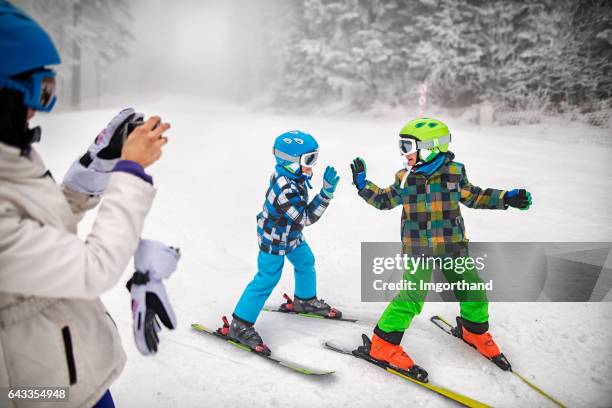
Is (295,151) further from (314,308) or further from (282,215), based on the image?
(314,308)

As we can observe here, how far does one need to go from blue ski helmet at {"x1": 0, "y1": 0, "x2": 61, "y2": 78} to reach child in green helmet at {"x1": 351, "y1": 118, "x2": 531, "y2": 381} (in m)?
2.87

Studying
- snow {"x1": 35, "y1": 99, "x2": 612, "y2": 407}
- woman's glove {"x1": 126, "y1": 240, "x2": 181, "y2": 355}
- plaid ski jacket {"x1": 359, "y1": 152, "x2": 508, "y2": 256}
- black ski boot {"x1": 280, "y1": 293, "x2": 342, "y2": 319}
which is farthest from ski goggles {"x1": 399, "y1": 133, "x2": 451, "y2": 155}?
woman's glove {"x1": 126, "y1": 240, "x2": 181, "y2": 355}

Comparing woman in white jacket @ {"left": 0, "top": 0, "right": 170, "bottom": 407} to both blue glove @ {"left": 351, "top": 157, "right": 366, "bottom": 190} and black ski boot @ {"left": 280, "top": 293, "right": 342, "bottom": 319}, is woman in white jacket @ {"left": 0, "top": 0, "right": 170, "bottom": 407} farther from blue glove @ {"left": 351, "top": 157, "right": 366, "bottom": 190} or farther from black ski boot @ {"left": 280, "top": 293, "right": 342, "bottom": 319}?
black ski boot @ {"left": 280, "top": 293, "right": 342, "bottom": 319}

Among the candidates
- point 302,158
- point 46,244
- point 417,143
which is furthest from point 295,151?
point 46,244

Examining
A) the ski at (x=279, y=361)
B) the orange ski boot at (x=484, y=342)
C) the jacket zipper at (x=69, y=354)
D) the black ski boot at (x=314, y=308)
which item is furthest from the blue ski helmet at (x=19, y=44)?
the orange ski boot at (x=484, y=342)

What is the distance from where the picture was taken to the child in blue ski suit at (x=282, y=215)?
373 centimetres

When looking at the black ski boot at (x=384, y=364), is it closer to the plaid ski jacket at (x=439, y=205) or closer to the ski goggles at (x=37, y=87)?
the plaid ski jacket at (x=439, y=205)

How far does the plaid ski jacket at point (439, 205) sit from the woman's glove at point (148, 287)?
2.49 m

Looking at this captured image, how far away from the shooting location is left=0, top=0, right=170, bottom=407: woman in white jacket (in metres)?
1.32

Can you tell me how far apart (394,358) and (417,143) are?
2026 millimetres

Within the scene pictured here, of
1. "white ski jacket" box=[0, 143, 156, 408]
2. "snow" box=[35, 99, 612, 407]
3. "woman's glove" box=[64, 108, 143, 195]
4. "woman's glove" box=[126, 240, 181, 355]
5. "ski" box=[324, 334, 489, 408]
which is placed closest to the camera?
"white ski jacket" box=[0, 143, 156, 408]

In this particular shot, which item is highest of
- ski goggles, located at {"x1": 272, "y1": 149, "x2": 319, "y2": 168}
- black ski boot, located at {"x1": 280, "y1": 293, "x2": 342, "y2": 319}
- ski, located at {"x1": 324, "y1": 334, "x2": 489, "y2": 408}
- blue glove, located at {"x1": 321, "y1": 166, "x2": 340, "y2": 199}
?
ski goggles, located at {"x1": 272, "y1": 149, "x2": 319, "y2": 168}

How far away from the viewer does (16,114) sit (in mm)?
1422

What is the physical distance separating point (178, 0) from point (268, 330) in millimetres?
87867
